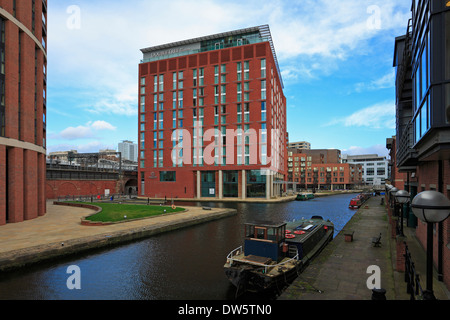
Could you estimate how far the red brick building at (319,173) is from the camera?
152750 millimetres

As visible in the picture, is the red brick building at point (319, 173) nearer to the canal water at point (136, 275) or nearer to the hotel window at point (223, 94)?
the hotel window at point (223, 94)

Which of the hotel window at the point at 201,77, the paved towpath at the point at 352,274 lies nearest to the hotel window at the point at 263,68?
the hotel window at the point at 201,77

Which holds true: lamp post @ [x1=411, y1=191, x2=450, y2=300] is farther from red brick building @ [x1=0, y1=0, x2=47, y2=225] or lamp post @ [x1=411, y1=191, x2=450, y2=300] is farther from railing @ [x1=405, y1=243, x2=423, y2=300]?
red brick building @ [x1=0, y1=0, x2=47, y2=225]

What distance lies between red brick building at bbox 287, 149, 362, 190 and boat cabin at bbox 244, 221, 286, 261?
14375cm

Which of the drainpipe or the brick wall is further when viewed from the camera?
the brick wall

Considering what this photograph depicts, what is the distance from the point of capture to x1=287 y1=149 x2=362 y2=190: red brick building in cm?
15275

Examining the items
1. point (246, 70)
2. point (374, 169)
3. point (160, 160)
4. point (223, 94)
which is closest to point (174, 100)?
point (223, 94)

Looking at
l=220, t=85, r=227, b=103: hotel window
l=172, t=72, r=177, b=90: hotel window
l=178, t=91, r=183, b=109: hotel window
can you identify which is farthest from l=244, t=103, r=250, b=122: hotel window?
l=172, t=72, r=177, b=90: hotel window

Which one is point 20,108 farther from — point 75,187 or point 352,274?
point 75,187

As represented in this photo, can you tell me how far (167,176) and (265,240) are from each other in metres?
64.9

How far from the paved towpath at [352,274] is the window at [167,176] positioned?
60055 mm
